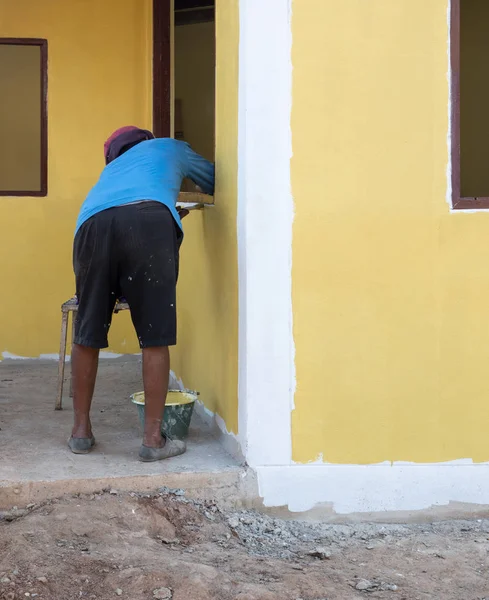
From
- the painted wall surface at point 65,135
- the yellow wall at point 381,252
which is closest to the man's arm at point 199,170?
the yellow wall at point 381,252

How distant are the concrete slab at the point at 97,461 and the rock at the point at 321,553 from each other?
45cm

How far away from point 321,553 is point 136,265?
145 cm

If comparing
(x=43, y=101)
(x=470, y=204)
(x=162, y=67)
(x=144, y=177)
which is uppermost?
(x=162, y=67)

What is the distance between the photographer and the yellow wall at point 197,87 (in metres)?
8.09

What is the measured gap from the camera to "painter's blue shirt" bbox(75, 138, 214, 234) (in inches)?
145

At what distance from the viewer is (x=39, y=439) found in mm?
4020

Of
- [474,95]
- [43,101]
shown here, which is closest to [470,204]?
[43,101]

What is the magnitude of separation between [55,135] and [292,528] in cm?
411

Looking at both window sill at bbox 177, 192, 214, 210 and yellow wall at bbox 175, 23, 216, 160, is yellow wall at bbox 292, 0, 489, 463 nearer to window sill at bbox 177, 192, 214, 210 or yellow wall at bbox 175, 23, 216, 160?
window sill at bbox 177, 192, 214, 210

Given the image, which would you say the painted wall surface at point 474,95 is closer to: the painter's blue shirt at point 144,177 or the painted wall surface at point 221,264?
the painted wall surface at point 221,264

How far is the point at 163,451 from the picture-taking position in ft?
12.0

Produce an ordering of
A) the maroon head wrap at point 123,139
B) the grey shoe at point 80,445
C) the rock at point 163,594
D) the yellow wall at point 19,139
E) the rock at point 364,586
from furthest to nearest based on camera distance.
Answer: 1. the yellow wall at point 19,139
2. the maroon head wrap at point 123,139
3. the grey shoe at point 80,445
4. the rock at point 364,586
5. the rock at point 163,594

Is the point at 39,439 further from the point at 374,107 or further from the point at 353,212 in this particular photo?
the point at 374,107

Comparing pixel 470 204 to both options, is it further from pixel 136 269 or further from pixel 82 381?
pixel 82 381
